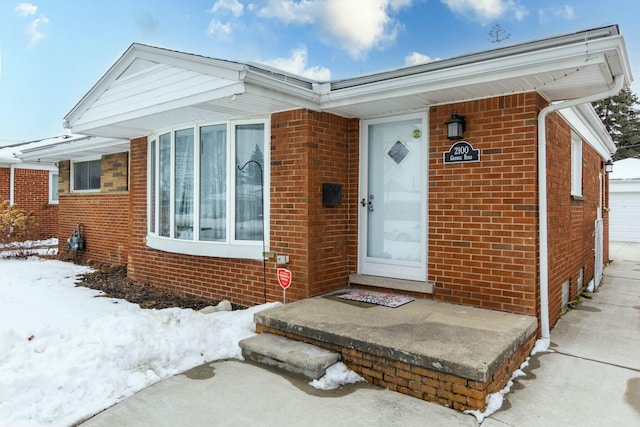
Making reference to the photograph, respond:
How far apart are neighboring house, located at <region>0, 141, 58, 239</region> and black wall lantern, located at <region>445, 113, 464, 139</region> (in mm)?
13902

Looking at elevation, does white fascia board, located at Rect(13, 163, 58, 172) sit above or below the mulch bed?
above

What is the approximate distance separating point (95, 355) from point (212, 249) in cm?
242

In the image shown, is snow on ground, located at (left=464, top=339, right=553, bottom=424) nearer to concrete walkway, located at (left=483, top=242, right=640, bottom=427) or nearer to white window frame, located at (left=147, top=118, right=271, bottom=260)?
concrete walkway, located at (left=483, top=242, right=640, bottom=427)

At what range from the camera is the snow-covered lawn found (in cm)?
284

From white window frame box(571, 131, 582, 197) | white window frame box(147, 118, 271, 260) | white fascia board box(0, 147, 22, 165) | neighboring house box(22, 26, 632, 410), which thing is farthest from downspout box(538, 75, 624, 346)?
white fascia board box(0, 147, 22, 165)

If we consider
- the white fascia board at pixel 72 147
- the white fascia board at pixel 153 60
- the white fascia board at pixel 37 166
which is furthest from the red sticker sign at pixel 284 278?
the white fascia board at pixel 37 166

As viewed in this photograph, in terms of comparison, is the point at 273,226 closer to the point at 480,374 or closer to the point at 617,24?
the point at 480,374

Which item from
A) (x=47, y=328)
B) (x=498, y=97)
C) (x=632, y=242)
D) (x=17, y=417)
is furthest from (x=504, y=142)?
(x=632, y=242)

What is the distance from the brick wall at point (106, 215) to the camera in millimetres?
9039

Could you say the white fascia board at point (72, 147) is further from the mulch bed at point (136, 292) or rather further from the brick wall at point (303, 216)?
the brick wall at point (303, 216)

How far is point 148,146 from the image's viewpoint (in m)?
6.99

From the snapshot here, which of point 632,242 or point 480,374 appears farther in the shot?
point 632,242

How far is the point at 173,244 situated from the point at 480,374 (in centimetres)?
476

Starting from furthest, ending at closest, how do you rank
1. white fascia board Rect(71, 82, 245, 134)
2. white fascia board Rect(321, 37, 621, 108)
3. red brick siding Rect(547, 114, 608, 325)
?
red brick siding Rect(547, 114, 608, 325), white fascia board Rect(71, 82, 245, 134), white fascia board Rect(321, 37, 621, 108)
